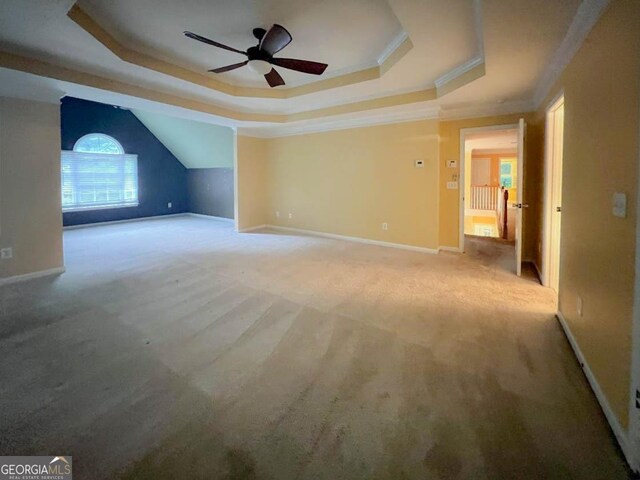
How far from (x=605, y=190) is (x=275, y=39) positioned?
272cm

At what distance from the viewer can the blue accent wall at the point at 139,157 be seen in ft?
25.2

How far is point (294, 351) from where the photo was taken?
2354mm

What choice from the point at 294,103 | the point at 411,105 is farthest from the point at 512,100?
the point at 294,103

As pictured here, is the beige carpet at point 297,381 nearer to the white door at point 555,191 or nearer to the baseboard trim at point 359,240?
the white door at point 555,191

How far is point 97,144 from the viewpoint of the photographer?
823 centimetres

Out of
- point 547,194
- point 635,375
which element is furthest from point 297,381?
point 547,194

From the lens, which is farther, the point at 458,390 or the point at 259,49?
the point at 259,49

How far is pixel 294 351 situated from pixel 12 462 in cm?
149

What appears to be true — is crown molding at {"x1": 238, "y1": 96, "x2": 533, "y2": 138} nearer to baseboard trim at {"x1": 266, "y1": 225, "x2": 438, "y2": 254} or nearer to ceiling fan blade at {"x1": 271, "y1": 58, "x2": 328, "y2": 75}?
baseboard trim at {"x1": 266, "y1": 225, "x2": 438, "y2": 254}

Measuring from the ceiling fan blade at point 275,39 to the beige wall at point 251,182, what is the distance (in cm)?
419

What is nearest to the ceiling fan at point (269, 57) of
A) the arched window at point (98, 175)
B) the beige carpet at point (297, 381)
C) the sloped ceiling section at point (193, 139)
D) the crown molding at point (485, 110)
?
the beige carpet at point (297, 381)

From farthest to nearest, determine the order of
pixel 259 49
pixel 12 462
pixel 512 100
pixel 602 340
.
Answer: pixel 512 100 → pixel 259 49 → pixel 602 340 → pixel 12 462

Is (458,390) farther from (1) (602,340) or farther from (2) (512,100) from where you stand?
(2) (512,100)

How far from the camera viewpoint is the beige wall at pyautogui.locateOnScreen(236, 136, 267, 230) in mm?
7250
